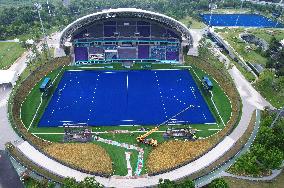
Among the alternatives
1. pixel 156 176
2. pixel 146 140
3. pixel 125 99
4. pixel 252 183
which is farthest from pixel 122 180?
pixel 125 99

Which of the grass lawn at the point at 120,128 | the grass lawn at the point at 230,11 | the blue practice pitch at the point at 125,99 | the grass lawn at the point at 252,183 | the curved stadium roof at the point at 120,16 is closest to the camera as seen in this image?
the grass lawn at the point at 252,183

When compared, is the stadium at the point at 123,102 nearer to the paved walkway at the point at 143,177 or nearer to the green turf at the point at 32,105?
the green turf at the point at 32,105

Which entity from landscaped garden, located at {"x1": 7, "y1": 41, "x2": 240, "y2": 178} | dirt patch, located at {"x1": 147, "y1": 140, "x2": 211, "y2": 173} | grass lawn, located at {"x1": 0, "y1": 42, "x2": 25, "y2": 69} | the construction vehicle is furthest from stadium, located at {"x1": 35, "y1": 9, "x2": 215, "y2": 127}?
grass lawn, located at {"x1": 0, "y1": 42, "x2": 25, "y2": 69}

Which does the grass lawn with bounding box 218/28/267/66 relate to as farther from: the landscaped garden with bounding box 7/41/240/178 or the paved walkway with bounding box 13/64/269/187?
the paved walkway with bounding box 13/64/269/187

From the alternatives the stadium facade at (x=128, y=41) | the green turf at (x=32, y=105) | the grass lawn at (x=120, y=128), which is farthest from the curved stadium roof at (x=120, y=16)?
the green turf at (x=32, y=105)

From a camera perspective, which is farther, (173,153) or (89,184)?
(173,153)

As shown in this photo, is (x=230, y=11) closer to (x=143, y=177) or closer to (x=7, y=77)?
(x=7, y=77)
